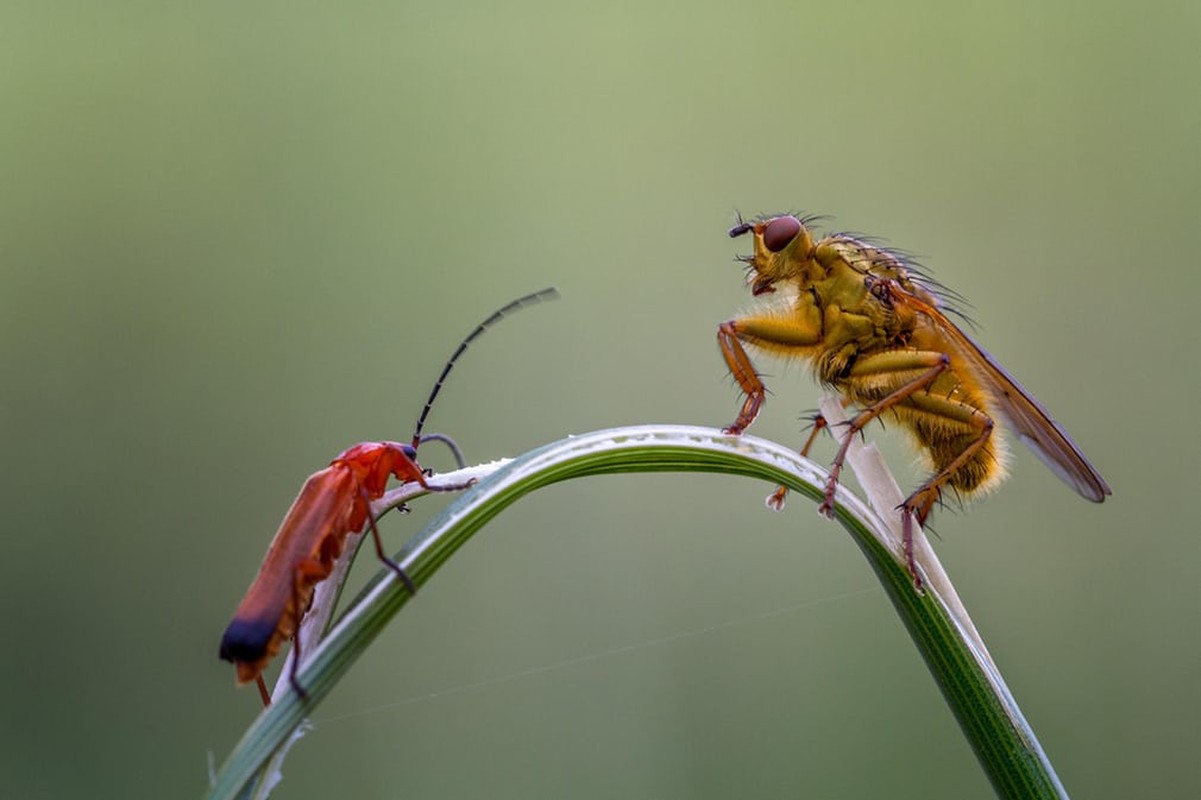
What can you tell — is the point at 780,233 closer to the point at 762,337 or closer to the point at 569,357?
the point at 762,337

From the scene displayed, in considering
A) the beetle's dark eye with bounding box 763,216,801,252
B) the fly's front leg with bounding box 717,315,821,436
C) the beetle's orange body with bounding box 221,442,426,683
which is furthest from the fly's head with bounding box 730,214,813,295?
the beetle's orange body with bounding box 221,442,426,683

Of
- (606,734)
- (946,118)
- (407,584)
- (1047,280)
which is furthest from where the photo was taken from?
Result: (946,118)

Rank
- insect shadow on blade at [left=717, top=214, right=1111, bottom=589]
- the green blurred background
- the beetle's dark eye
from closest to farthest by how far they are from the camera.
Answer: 1. insect shadow on blade at [left=717, top=214, right=1111, bottom=589]
2. the beetle's dark eye
3. the green blurred background

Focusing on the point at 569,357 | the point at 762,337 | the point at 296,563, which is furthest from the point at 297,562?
the point at 569,357

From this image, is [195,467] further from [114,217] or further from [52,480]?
[114,217]

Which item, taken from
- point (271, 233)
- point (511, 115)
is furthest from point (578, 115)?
point (271, 233)

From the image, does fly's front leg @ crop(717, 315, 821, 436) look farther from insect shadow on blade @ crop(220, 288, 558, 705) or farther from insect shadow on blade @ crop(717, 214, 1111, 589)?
insect shadow on blade @ crop(220, 288, 558, 705)

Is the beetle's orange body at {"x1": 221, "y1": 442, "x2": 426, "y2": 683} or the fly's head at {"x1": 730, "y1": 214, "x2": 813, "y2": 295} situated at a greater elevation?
the fly's head at {"x1": 730, "y1": 214, "x2": 813, "y2": 295}

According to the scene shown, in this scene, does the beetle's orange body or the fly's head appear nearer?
the beetle's orange body
